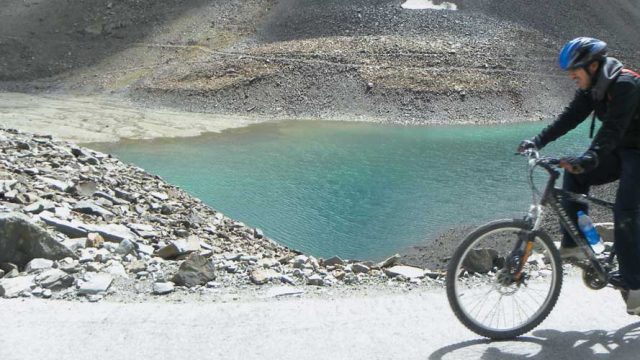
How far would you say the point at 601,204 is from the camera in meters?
4.95

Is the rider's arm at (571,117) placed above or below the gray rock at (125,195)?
above

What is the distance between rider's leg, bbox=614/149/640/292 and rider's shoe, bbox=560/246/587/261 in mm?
284

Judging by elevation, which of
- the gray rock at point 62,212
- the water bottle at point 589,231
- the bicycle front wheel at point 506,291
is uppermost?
the water bottle at point 589,231

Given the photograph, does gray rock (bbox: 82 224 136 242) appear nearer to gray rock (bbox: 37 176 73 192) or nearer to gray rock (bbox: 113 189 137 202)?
gray rock (bbox: 37 176 73 192)

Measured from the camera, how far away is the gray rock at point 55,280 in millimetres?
6141

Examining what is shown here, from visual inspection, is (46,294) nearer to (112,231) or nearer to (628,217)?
(112,231)

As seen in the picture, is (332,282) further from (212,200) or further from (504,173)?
(504,173)

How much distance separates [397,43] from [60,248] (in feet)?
97.8

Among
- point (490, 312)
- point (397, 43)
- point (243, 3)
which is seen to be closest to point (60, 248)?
point (490, 312)

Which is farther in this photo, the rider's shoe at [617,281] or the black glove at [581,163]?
the rider's shoe at [617,281]

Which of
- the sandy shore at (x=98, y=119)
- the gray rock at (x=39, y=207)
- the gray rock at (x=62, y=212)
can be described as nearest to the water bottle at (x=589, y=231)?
the gray rock at (x=62, y=212)

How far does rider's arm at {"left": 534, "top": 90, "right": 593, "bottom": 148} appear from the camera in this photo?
518cm

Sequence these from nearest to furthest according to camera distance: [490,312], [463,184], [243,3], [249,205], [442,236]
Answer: [490,312], [442,236], [249,205], [463,184], [243,3]

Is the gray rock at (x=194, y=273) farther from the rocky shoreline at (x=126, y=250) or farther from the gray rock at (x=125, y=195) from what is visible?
the gray rock at (x=125, y=195)
